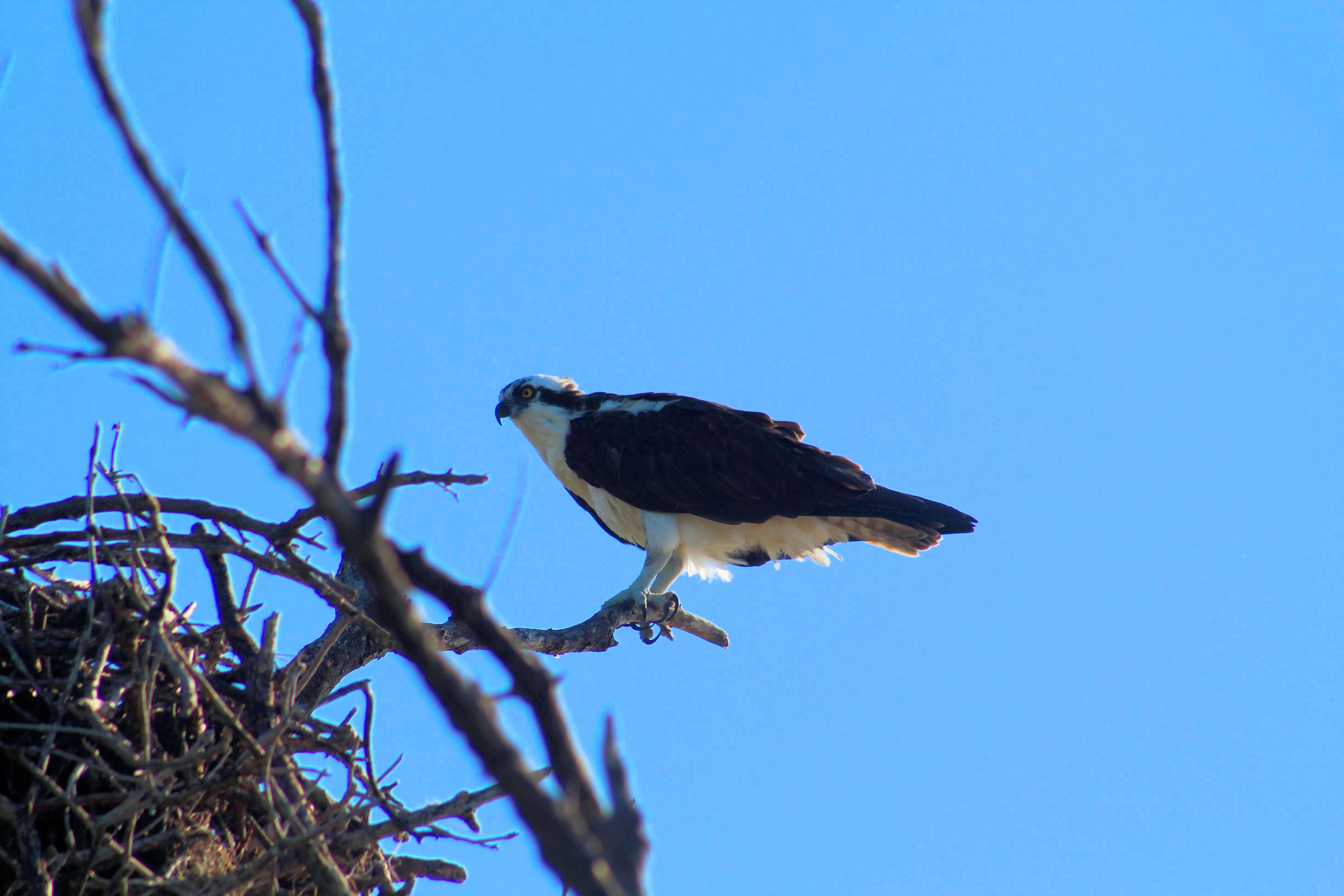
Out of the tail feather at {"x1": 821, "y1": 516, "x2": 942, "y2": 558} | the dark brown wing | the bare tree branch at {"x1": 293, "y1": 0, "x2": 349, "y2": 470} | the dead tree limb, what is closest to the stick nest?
the dead tree limb

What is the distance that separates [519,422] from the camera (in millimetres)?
8648

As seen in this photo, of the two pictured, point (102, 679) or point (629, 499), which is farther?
point (629, 499)

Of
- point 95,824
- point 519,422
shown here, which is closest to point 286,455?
point 95,824

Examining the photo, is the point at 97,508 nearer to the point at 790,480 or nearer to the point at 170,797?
the point at 170,797

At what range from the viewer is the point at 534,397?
8594 millimetres

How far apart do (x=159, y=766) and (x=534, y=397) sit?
16.9 ft

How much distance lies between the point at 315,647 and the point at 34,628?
1036 millimetres

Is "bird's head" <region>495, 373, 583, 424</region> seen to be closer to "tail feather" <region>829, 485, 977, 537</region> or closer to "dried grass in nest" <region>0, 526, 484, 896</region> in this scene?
"tail feather" <region>829, 485, 977, 537</region>

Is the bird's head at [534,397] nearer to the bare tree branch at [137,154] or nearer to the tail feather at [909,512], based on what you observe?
the tail feather at [909,512]

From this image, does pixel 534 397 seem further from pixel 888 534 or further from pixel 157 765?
pixel 157 765

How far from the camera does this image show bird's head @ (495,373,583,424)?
28.0 feet

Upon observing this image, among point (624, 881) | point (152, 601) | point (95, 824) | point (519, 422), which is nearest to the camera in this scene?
point (624, 881)

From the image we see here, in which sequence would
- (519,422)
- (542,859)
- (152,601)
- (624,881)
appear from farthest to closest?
(519,422)
(152,601)
(624,881)
(542,859)

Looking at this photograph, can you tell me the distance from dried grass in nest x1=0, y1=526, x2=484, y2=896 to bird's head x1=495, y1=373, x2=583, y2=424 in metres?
4.28
